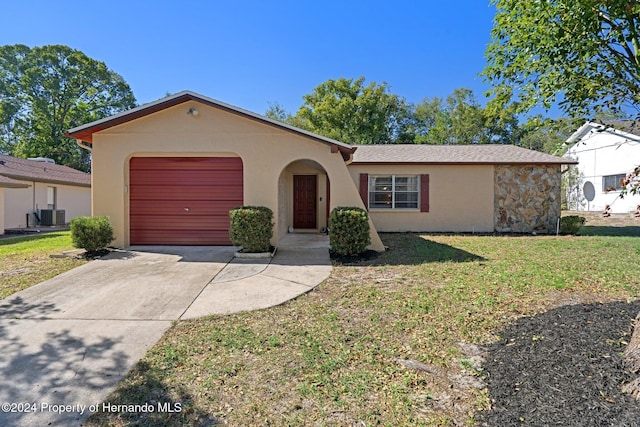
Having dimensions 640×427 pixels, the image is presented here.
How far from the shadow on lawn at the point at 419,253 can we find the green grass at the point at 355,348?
2.66 feet

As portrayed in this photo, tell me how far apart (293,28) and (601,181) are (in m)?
20.7

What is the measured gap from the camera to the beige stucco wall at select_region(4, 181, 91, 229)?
648 inches

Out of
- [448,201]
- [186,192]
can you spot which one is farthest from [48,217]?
[448,201]

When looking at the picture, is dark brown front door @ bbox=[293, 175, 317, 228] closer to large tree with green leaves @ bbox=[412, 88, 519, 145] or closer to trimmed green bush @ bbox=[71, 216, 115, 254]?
trimmed green bush @ bbox=[71, 216, 115, 254]

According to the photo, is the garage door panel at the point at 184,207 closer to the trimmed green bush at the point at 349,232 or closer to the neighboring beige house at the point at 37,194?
the trimmed green bush at the point at 349,232

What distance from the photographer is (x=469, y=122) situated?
110ft

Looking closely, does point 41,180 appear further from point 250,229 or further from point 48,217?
point 250,229

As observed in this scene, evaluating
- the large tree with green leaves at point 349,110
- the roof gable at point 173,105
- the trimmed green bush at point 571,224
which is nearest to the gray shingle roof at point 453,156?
the trimmed green bush at point 571,224

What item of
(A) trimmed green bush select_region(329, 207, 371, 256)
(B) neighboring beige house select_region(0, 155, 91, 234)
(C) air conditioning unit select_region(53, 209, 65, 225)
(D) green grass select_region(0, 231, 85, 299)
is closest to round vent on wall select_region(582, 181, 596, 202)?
(A) trimmed green bush select_region(329, 207, 371, 256)

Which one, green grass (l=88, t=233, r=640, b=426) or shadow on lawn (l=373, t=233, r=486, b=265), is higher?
shadow on lawn (l=373, t=233, r=486, b=265)

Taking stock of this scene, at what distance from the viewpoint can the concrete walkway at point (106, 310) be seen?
3027 mm

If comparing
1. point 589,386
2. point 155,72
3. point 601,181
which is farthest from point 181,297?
point 601,181

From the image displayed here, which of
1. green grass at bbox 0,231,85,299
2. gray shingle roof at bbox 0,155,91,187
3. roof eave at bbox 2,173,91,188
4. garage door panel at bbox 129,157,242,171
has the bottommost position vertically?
green grass at bbox 0,231,85,299

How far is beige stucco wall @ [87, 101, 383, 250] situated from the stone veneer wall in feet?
23.8
